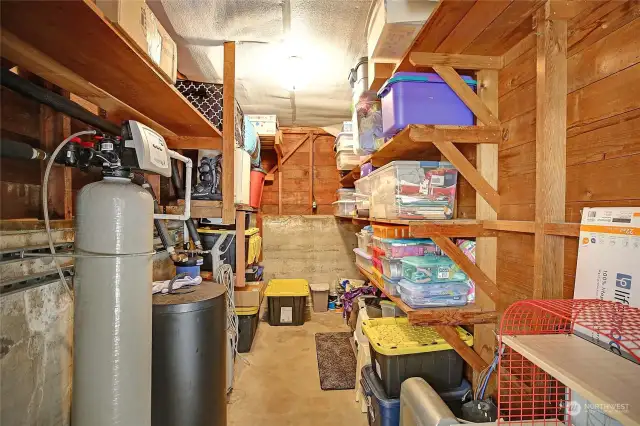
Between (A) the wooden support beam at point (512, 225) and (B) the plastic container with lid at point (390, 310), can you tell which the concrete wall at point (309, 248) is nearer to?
(B) the plastic container with lid at point (390, 310)

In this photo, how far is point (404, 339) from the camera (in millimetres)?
1819

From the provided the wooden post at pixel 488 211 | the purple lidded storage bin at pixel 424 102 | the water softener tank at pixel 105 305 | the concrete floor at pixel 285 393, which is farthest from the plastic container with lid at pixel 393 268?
the water softener tank at pixel 105 305

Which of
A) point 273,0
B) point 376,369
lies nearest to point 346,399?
point 376,369

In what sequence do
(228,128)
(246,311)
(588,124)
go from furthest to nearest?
(246,311)
(228,128)
(588,124)

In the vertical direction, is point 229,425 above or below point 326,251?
below

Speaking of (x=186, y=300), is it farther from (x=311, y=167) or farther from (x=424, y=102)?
(x=311, y=167)

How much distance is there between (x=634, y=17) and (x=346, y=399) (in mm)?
2477

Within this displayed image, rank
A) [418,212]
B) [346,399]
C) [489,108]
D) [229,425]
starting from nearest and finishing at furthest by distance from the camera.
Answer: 1. [489,108]
2. [418,212]
3. [229,425]
4. [346,399]

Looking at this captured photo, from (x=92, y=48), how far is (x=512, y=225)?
169 cm

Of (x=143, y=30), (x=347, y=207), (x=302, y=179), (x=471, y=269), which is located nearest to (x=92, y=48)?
(x=143, y=30)

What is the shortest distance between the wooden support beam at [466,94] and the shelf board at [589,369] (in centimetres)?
104

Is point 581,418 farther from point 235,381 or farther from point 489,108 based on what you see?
point 235,381

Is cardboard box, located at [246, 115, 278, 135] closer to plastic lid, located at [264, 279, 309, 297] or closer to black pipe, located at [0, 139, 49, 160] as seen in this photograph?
plastic lid, located at [264, 279, 309, 297]

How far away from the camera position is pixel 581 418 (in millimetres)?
942
